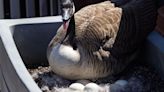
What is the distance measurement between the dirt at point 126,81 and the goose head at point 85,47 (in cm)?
5

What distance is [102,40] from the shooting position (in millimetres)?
2445

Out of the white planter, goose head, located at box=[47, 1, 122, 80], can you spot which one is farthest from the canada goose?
the white planter

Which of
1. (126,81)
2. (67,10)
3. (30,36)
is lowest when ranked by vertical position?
(126,81)

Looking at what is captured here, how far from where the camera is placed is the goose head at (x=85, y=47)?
2.40 meters

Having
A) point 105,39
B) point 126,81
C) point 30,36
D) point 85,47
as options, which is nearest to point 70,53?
point 85,47

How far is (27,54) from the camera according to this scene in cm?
280

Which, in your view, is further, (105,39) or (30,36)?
(30,36)

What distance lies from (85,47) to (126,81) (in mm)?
274

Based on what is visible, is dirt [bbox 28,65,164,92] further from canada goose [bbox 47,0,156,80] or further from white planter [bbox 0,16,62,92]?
white planter [bbox 0,16,62,92]

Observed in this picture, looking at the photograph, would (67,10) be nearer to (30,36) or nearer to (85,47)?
(85,47)

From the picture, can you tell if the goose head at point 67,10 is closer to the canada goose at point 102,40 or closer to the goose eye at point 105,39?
the canada goose at point 102,40

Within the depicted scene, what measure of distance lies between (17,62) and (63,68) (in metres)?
0.26

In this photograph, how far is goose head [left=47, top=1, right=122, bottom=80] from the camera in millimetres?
2396

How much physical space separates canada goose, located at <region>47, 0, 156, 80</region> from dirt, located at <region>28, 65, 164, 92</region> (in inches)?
1.7
